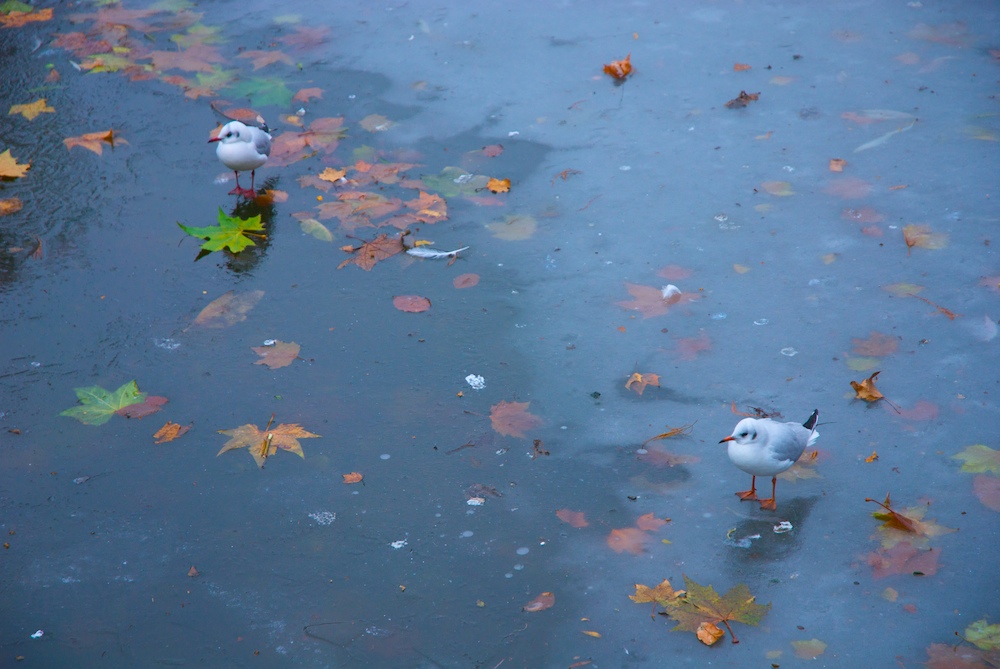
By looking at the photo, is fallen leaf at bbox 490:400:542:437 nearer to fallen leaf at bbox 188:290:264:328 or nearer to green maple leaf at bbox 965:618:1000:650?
fallen leaf at bbox 188:290:264:328

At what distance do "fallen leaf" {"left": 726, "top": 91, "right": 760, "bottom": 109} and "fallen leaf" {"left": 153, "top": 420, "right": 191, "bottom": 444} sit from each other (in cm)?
456

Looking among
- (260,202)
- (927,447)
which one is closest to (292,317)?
(260,202)

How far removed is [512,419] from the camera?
3906 millimetres

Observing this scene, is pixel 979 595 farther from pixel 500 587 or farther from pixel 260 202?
pixel 260 202

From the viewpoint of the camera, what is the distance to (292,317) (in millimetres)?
4555

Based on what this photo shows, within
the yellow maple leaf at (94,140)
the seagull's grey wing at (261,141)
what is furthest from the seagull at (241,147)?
the yellow maple leaf at (94,140)

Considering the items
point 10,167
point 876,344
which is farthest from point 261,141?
point 876,344

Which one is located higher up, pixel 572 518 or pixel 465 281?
pixel 465 281

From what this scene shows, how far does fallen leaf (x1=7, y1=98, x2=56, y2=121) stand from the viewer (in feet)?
20.7

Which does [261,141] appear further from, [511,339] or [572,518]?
[572,518]

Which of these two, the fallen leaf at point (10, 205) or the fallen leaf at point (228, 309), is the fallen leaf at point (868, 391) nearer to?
the fallen leaf at point (228, 309)

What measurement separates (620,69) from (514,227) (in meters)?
2.24

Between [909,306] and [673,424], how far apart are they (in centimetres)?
162

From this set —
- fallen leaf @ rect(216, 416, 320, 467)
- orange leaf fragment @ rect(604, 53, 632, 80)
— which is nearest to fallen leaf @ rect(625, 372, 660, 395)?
fallen leaf @ rect(216, 416, 320, 467)
